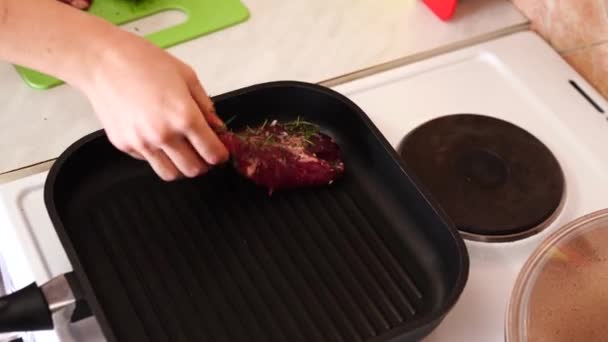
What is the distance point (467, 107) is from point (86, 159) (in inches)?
18.8

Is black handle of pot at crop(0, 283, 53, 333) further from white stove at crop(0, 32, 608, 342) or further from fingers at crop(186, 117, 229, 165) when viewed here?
fingers at crop(186, 117, 229, 165)

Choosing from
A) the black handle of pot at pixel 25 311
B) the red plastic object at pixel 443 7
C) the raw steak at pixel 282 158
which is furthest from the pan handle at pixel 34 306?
the red plastic object at pixel 443 7

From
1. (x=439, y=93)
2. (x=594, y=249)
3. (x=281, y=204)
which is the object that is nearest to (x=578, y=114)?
(x=439, y=93)

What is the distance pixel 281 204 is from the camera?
81 cm

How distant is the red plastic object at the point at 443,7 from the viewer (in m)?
1.02

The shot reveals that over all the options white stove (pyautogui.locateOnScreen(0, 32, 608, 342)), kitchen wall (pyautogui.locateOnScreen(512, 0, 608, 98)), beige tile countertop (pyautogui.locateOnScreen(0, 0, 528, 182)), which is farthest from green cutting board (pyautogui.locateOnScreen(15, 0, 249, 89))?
kitchen wall (pyautogui.locateOnScreen(512, 0, 608, 98))

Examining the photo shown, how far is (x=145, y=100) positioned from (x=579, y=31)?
63 cm

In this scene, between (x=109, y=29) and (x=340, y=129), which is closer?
(x=109, y=29)

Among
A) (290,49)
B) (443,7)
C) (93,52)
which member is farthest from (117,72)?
(443,7)

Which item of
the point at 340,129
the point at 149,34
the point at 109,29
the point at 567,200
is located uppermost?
the point at 109,29

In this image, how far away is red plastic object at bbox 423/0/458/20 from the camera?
3.36 feet

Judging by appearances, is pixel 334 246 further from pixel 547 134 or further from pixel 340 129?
pixel 547 134

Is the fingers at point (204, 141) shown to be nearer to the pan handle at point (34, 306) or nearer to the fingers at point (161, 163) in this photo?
the fingers at point (161, 163)

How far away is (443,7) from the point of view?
1.04m
